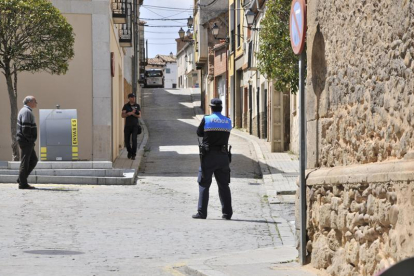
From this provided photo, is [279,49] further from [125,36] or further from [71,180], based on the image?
[125,36]

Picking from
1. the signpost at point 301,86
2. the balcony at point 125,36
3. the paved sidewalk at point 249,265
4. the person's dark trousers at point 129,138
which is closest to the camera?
the paved sidewalk at point 249,265

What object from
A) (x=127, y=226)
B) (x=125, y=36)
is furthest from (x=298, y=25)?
(x=125, y=36)

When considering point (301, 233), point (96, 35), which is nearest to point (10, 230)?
point (301, 233)

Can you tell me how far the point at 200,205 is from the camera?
12289mm

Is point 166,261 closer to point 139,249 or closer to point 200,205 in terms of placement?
point 139,249

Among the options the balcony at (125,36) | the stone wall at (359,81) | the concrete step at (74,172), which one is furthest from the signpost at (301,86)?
the balcony at (125,36)

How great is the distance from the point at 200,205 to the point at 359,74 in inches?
219

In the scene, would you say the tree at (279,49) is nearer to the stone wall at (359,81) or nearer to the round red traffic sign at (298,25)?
the stone wall at (359,81)

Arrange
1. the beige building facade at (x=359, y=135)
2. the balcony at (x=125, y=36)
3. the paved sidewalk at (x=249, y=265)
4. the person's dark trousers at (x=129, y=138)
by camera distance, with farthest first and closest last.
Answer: the balcony at (x=125, y=36) → the person's dark trousers at (x=129, y=138) → the paved sidewalk at (x=249, y=265) → the beige building facade at (x=359, y=135)

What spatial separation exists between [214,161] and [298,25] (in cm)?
473

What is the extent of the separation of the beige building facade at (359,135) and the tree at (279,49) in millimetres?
8455

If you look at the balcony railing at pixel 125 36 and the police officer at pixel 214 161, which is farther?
the balcony railing at pixel 125 36

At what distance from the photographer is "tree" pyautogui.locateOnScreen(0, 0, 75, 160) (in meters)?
18.2

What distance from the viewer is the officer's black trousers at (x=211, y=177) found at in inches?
484
